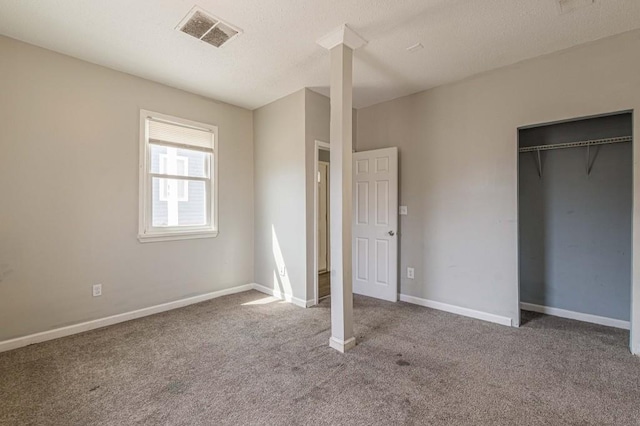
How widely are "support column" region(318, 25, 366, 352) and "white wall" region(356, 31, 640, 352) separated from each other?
5.07 feet

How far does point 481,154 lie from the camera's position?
329cm

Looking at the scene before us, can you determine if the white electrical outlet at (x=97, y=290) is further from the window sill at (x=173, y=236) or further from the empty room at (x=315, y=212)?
the window sill at (x=173, y=236)

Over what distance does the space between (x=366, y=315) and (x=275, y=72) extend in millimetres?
2888

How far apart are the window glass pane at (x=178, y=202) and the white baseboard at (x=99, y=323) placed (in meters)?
0.96

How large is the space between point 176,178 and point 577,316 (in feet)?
15.9

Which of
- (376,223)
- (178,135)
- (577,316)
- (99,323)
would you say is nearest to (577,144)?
(577,316)

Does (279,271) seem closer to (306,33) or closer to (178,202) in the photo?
(178,202)

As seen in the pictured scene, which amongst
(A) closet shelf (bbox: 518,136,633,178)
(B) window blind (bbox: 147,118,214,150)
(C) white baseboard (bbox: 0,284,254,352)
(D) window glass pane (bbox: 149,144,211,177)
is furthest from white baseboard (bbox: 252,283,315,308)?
(A) closet shelf (bbox: 518,136,633,178)

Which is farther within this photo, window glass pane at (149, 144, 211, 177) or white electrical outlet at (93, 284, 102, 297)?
window glass pane at (149, 144, 211, 177)

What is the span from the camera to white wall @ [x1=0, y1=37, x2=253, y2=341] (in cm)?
262

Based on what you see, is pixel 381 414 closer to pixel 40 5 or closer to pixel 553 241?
pixel 553 241

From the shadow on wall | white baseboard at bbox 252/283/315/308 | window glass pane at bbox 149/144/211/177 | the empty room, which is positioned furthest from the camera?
the shadow on wall

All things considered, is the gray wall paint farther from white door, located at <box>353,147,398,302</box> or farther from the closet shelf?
white door, located at <box>353,147,398,302</box>

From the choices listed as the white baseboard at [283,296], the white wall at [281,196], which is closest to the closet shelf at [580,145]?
the white wall at [281,196]
